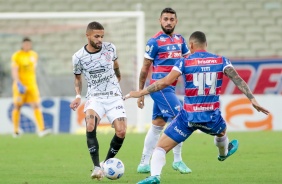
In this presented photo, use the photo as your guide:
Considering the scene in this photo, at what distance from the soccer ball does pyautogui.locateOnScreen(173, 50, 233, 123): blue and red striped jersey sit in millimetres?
1266

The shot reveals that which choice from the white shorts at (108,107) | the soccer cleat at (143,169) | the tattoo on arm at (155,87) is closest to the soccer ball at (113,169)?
the white shorts at (108,107)

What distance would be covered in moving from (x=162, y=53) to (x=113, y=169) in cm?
217

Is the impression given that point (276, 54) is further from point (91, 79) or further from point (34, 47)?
point (91, 79)

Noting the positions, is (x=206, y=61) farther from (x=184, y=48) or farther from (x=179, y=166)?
(x=179, y=166)

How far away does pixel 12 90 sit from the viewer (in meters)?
21.5

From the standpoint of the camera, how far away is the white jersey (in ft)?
34.5

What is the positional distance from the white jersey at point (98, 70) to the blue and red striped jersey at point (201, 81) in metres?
1.75

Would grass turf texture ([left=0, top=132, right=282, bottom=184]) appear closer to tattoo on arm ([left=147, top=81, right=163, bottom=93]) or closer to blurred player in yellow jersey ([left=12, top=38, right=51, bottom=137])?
blurred player in yellow jersey ([left=12, top=38, right=51, bottom=137])

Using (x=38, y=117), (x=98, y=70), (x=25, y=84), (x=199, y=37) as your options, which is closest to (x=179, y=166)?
(x=98, y=70)

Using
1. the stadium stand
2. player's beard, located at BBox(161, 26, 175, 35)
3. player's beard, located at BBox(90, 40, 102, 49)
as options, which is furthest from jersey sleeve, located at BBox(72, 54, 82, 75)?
the stadium stand

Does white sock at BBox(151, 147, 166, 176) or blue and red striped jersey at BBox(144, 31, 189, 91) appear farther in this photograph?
blue and red striped jersey at BBox(144, 31, 189, 91)

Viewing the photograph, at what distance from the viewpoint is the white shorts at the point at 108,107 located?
10523 millimetres

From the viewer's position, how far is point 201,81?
29.7 ft

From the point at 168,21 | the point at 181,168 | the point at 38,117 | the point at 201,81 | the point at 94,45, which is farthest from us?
the point at 38,117
